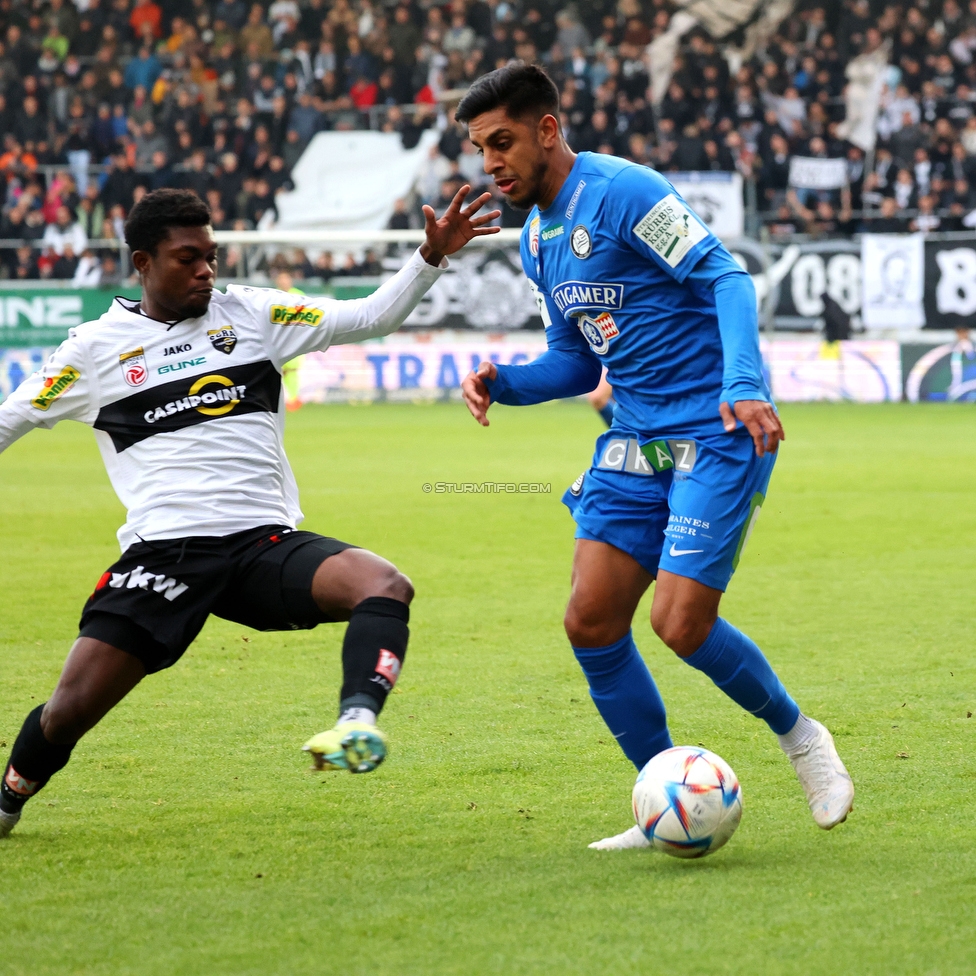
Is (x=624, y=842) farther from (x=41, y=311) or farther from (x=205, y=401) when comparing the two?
(x=41, y=311)

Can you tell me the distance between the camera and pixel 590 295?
424 cm

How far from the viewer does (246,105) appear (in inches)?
1046

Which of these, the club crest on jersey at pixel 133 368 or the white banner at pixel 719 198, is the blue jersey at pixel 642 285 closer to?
the club crest on jersey at pixel 133 368

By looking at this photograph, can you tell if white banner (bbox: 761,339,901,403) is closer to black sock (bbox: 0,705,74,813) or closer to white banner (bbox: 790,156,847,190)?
white banner (bbox: 790,156,847,190)

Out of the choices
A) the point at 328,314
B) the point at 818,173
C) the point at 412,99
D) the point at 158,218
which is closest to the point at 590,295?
the point at 328,314

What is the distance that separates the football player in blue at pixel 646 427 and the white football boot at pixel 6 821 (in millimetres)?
1697

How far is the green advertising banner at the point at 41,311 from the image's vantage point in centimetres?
2312

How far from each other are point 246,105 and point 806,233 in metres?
10.5

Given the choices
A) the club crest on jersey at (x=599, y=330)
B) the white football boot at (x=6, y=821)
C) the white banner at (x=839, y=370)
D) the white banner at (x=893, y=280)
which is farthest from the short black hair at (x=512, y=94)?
the white banner at (x=893, y=280)

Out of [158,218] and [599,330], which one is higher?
[158,218]

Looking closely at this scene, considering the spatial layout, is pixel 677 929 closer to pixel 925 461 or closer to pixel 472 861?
pixel 472 861

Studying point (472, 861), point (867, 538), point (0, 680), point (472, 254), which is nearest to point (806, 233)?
point (472, 254)

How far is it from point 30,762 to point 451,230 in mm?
1972

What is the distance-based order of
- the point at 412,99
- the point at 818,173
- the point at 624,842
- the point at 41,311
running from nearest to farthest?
the point at 624,842
the point at 41,311
the point at 818,173
the point at 412,99
